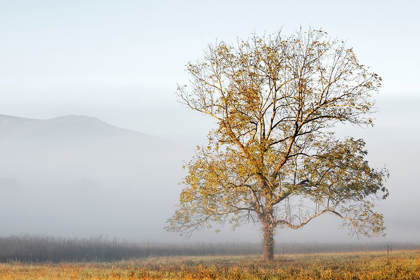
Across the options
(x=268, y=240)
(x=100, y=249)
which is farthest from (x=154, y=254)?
(x=268, y=240)

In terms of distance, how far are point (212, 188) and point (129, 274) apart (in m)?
12.9

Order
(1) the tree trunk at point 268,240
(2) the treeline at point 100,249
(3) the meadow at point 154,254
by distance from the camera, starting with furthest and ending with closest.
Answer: (2) the treeline at point 100,249
(1) the tree trunk at point 268,240
(3) the meadow at point 154,254

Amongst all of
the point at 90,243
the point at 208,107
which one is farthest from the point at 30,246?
the point at 208,107

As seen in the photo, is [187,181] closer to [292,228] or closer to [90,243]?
[292,228]

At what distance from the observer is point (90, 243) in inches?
1906

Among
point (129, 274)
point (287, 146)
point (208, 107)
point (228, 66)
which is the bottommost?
point (129, 274)

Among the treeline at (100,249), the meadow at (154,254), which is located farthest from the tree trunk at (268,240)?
the treeline at (100,249)

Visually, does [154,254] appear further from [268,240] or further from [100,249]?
[268,240]

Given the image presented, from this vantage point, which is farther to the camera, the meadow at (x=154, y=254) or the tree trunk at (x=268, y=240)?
the tree trunk at (x=268, y=240)

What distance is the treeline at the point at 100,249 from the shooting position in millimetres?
44237

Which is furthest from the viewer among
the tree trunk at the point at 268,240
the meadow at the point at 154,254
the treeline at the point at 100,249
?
the treeline at the point at 100,249

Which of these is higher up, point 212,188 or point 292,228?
point 212,188

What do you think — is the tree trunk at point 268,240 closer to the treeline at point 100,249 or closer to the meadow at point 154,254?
the meadow at point 154,254

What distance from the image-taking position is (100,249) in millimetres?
48125
